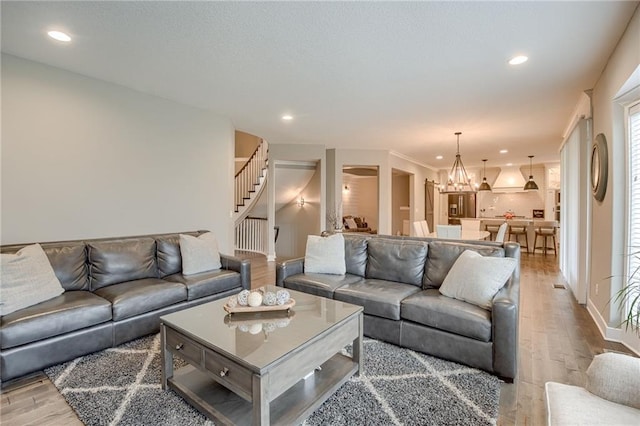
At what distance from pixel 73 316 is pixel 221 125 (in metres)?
3.39

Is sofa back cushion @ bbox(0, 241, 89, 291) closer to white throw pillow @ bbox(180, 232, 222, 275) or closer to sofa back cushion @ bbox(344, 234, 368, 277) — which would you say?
white throw pillow @ bbox(180, 232, 222, 275)

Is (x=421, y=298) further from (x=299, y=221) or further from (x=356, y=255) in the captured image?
(x=299, y=221)

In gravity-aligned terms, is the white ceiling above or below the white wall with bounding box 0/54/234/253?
above

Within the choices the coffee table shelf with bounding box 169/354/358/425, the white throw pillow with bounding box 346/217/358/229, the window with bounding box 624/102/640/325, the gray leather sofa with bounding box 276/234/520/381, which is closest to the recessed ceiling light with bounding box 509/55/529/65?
the window with bounding box 624/102/640/325

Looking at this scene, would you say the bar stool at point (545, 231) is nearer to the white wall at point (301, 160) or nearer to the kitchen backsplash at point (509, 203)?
the kitchen backsplash at point (509, 203)

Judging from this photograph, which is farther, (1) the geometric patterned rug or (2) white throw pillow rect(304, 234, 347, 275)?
(2) white throw pillow rect(304, 234, 347, 275)

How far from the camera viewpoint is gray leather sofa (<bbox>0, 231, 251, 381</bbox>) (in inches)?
87.9

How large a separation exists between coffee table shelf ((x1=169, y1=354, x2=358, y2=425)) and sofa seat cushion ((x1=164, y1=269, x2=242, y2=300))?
119cm

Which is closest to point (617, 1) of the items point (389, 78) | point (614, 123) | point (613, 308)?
point (614, 123)

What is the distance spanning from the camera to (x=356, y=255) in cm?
368

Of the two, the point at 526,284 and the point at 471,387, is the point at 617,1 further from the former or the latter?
the point at 526,284

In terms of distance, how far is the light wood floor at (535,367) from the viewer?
1.87 meters

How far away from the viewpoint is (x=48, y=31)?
2557 millimetres

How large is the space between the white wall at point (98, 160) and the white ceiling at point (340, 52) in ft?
0.78
